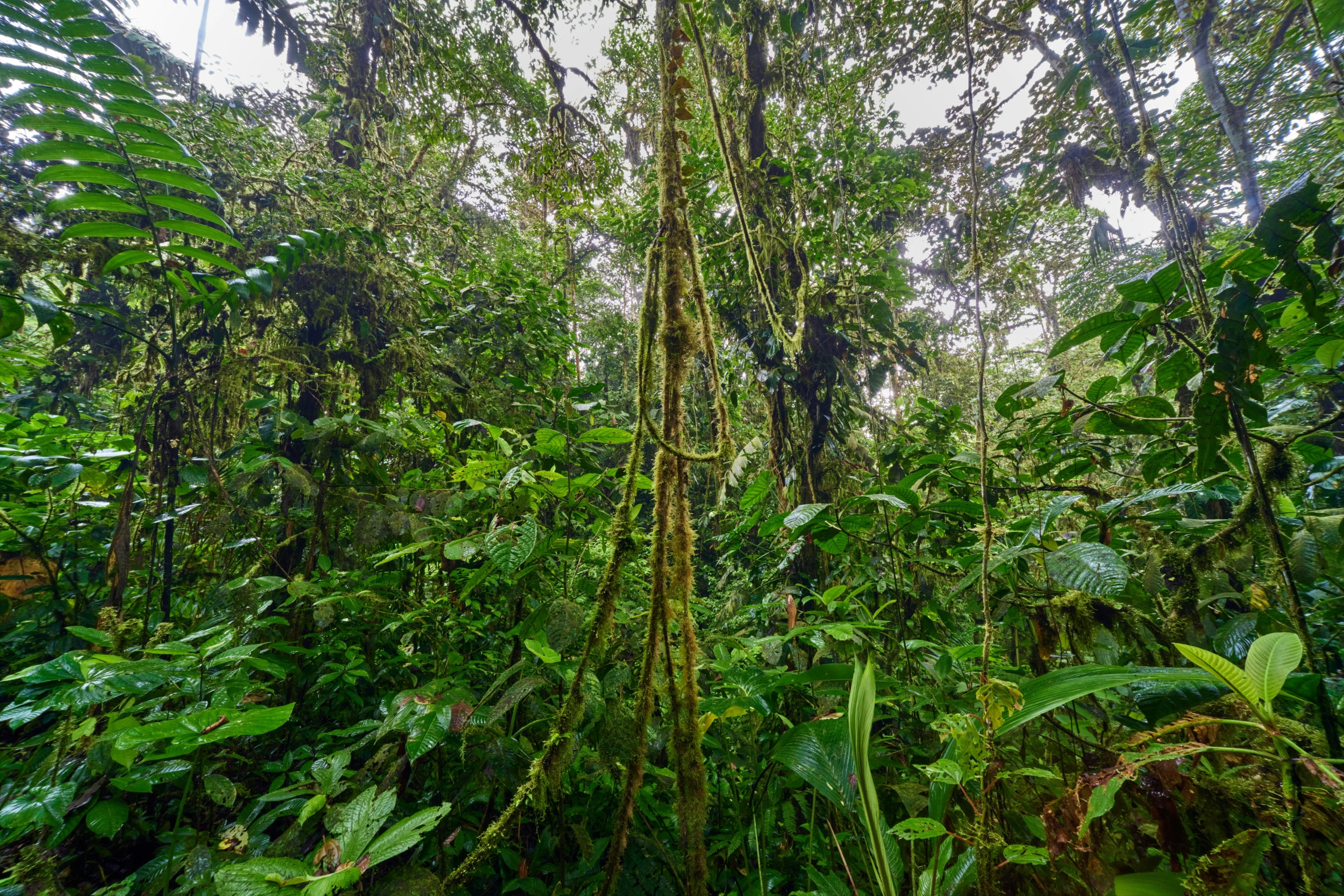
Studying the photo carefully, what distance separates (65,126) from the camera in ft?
3.43

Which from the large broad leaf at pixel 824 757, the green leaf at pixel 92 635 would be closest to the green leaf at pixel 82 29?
the green leaf at pixel 92 635

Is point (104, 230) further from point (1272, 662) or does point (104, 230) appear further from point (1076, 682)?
point (1272, 662)

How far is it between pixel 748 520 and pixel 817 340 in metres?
1.62

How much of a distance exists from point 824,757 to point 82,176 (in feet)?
6.45

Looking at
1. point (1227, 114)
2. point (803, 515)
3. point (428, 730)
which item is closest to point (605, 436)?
point (803, 515)

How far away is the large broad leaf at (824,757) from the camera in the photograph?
2.35 feet

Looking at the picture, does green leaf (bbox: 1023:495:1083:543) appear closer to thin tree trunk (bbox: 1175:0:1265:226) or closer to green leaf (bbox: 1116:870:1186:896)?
green leaf (bbox: 1116:870:1186:896)

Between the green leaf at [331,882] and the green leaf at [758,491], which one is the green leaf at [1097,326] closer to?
the green leaf at [758,491]

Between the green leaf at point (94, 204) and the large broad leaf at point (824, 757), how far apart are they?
5.56 feet

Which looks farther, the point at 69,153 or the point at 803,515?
the point at 69,153

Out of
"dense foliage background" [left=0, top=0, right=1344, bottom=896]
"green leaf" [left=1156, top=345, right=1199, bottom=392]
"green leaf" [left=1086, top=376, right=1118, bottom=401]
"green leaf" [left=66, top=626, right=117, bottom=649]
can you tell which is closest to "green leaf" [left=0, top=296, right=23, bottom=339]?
"dense foliage background" [left=0, top=0, right=1344, bottom=896]

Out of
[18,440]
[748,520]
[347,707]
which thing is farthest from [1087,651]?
[18,440]

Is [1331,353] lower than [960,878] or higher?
higher

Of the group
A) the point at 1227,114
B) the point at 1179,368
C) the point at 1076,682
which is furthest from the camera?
the point at 1227,114
